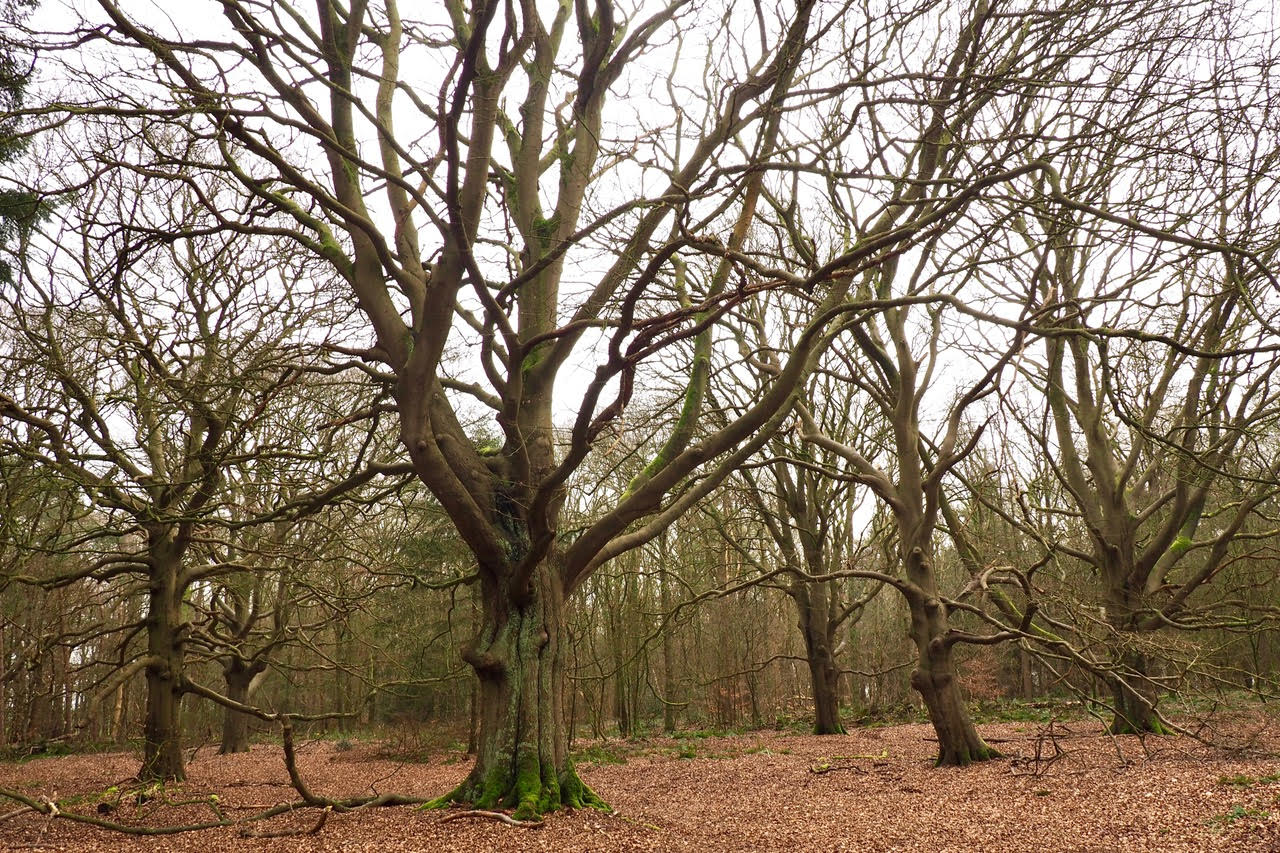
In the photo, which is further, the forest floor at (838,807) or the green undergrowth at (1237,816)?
the forest floor at (838,807)

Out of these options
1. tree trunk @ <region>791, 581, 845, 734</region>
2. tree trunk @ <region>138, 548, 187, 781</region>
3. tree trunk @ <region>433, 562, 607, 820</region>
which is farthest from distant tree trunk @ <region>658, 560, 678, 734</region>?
tree trunk @ <region>433, 562, 607, 820</region>

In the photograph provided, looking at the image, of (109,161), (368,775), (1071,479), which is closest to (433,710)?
(368,775)

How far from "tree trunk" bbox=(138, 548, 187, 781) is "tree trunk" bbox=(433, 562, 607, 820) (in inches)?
225

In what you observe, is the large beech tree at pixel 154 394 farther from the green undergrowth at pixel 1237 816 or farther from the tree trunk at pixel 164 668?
the green undergrowth at pixel 1237 816

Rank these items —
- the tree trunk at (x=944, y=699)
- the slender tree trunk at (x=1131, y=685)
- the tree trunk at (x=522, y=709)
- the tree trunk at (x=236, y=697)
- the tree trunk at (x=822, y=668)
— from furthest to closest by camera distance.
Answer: the tree trunk at (x=236, y=697) < the tree trunk at (x=822, y=668) < the slender tree trunk at (x=1131, y=685) < the tree trunk at (x=944, y=699) < the tree trunk at (x=522, y=709)

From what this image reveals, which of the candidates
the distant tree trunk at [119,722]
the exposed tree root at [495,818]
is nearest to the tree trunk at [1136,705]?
the exposed tree root at [495,818]

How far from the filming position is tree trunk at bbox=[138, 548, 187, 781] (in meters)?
10.4

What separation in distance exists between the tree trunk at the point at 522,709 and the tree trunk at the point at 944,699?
4.54 metres

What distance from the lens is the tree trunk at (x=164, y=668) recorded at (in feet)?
34.1

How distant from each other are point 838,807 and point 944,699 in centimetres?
274

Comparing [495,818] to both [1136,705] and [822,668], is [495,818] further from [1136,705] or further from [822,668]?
[822,668]

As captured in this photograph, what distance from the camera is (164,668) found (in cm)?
1044

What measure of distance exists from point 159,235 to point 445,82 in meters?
2.63

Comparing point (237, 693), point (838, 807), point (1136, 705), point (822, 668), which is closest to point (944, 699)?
point (838, 807)
